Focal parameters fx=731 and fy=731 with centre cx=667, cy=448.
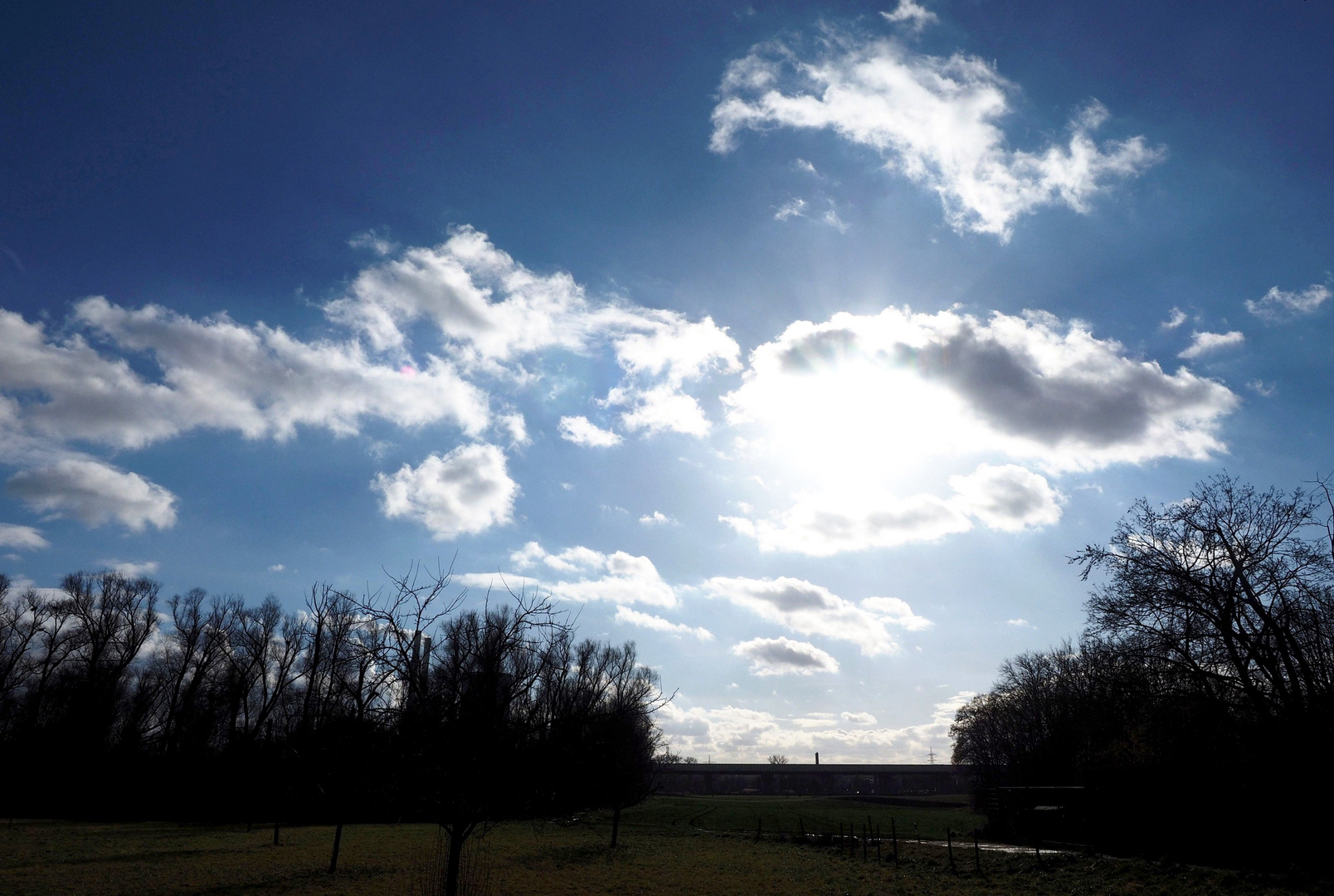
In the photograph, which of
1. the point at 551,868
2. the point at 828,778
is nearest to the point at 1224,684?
the point at 551,868

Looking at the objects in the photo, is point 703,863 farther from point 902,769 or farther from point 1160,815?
point 902,769

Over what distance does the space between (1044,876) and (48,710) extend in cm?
6689

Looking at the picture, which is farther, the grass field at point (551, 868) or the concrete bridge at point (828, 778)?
the concrete bridge at point (828, 778)

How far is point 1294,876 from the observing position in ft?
60.2

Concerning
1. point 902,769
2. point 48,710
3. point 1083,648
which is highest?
point 1083,648

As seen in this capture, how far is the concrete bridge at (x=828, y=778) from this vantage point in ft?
495

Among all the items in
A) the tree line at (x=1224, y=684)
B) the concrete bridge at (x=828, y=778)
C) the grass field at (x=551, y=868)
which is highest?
the tree line at (x=1224, y=684)

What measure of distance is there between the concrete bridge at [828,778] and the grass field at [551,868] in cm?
11347

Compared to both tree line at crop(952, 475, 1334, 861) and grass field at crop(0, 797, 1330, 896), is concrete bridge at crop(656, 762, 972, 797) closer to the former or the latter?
grass field at crop(0, 797, 1330, 896)

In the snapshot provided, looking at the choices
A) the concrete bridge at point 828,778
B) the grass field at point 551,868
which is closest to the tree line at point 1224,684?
the grass field at point 551,868

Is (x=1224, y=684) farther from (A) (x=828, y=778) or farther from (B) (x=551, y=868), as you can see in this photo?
(A) (x=828, y=778)


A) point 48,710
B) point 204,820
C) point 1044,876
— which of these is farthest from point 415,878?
point 48,710

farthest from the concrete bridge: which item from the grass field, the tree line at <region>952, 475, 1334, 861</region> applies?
the tree line at <region>952, 475, 1334, 861</region>

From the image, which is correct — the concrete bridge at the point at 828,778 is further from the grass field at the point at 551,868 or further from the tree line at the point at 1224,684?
the tree line at the point at 1224,684
